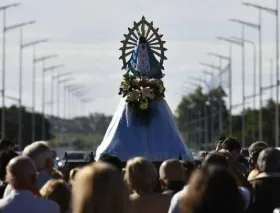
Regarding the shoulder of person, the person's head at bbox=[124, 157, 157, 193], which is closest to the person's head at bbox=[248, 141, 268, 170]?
the person's head at bbox=[124, 157, 157, 193]

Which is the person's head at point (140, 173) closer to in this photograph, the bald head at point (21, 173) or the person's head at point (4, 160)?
the bald head at point (21, 173)

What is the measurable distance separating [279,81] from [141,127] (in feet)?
175

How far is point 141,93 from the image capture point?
27.5 metres

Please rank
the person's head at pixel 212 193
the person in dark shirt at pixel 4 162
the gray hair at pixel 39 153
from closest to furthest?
1. the person's head at pixel 212 193
2. the gray hair at pixel 39 153
3. the person in dark shirt at pixel 4 162

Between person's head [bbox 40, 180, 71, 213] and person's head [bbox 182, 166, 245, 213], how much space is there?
8.89 ft

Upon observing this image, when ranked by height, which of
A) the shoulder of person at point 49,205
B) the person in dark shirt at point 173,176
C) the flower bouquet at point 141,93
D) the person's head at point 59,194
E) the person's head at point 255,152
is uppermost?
the flower bouquet at point 141,93

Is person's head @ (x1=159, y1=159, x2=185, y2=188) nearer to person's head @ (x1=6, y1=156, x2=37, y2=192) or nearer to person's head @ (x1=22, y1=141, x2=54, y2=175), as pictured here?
person's head @ (x1=22, y1=141, x2=54, y2=175)

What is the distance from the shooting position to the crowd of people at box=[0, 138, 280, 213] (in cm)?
1025

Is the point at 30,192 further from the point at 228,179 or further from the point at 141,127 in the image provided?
the point at 141,127

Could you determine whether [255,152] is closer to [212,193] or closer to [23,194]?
[23,194]

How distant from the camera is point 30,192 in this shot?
40.7ft

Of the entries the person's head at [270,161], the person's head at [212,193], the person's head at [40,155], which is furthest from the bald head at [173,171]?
the person's head at [212,193]

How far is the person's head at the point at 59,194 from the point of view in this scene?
12.8 meters

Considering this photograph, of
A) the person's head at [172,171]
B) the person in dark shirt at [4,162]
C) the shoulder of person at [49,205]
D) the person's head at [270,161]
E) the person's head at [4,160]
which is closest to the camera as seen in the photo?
the shoulder of person at [49,205]
